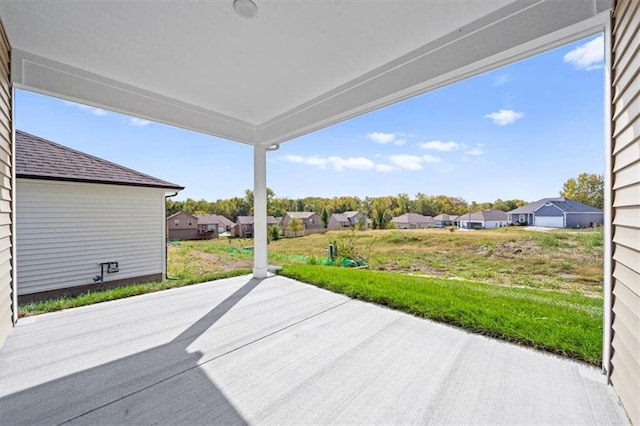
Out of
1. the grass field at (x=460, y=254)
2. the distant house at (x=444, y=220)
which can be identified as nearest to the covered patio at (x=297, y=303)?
the grass field at (x=460, y=254)

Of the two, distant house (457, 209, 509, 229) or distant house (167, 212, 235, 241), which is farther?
distant house (167, 212, 235, 241)

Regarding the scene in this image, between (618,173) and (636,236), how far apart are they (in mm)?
431

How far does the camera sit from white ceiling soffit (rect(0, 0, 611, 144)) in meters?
1.81

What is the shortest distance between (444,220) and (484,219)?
122 centimetres

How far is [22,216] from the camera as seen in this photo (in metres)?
4.73

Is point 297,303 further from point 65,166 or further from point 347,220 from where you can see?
point 347,220

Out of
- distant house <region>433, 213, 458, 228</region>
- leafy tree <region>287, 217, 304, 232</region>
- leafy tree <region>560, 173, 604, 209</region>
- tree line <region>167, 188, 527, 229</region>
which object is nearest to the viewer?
leafy tree <region>560, 173, 604, 209</region>

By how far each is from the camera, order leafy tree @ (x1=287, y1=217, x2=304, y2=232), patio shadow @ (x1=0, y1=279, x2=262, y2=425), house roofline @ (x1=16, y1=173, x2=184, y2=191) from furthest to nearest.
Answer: leafy tree @ (x1=287, y1=217, x2=304, y2=232), house roofline @ (x1=16, y1=173, x2=184, y2=191), patio shadow @ (x1=0, y1=279, x2=262, y2=425)

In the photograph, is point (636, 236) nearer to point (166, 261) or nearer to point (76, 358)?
point (76, 358)

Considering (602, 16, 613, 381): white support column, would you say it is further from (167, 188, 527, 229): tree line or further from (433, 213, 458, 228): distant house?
(433, 213, 458, 228): distant house

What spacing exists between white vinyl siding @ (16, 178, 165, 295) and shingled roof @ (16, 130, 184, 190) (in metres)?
0.17

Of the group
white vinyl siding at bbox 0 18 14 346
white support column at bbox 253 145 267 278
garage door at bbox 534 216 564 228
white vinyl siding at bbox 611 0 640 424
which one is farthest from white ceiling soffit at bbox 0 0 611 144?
garage door at bbox 534 216 564 228

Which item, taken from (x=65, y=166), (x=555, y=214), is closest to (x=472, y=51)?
(x=555, y=214)

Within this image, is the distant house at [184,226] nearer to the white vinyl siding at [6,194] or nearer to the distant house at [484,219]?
the white vinyl siding at [6,194]
